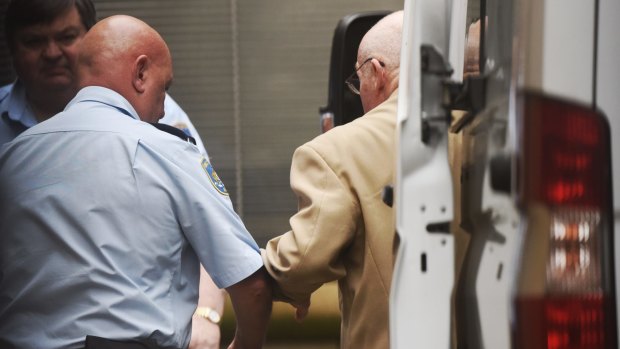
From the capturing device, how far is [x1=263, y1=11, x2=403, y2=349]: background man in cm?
353

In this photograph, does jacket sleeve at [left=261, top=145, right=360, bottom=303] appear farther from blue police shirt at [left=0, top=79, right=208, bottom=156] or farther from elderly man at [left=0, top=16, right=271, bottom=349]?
blue police shirt at [left=0, top=79, right=208, bottom=156]

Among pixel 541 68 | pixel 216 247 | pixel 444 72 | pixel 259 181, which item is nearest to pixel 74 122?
pixel 216 247

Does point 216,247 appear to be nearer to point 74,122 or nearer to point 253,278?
point 253,278

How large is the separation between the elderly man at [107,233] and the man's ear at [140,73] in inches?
4.5

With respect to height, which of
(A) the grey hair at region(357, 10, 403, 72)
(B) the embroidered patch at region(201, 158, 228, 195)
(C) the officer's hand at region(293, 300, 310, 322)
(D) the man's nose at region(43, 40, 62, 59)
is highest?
(A) the grey hair at region(357, 10, 403, 72)

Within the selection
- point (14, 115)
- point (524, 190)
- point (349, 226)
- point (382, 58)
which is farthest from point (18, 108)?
point (524, 190)

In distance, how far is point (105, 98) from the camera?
11.6 feet

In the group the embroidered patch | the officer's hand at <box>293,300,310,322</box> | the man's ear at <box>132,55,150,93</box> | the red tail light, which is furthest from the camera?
the officer's hand at <box>293,300,310,322</box>

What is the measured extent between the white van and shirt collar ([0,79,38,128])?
2614mm

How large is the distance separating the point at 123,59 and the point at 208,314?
2.90ft

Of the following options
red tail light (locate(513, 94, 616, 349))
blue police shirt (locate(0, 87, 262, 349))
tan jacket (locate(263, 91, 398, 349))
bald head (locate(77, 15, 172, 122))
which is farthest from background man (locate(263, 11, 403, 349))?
red tail light (locate(513, 94, 616, 349))

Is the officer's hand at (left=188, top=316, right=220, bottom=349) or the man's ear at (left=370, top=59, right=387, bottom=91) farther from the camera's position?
the man's ear at (left=370, top=59, right=387, bottom=91)

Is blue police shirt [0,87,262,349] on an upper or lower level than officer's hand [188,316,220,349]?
upper

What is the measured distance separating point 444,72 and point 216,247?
110 centimetres
